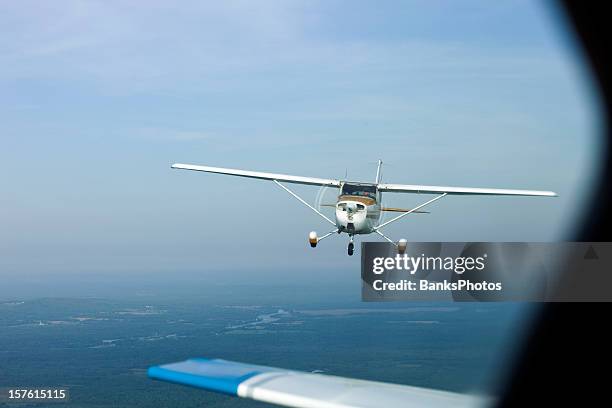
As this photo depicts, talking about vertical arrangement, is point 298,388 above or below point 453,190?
below

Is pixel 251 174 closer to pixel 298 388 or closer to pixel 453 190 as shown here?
pixel 453 190

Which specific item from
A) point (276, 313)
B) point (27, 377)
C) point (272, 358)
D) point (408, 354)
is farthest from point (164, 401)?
point (276, 313)

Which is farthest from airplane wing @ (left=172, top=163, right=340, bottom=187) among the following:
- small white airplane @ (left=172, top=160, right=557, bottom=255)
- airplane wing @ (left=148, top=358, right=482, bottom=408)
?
airplane wing @ (left=148, top=358, right=482, bottom=408)

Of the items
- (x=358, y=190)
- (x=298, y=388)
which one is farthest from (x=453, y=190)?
(x=298, y=388)

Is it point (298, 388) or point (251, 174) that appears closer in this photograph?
point (298, 388)

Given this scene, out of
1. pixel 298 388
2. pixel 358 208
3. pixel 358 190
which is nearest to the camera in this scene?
pixel 298 388

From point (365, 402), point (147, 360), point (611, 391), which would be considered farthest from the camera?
point (147, 360)

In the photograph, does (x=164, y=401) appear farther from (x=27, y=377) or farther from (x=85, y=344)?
(x=85, y=344)

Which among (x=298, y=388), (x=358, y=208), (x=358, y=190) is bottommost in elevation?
(x=298, y=388)

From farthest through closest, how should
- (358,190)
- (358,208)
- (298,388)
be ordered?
(358,190), (358,208), (298,388)
